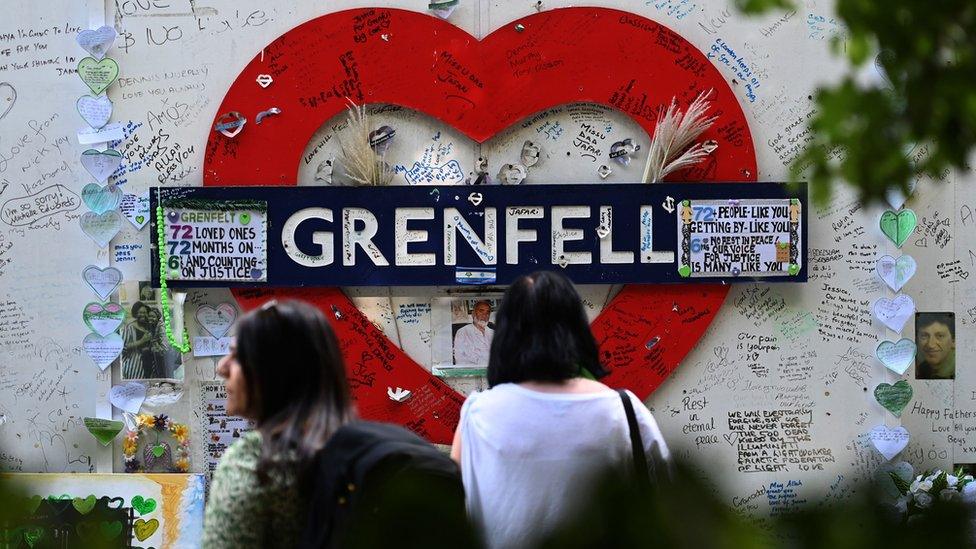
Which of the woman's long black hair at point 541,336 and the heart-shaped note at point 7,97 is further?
the heart-shaped note at point 7,97

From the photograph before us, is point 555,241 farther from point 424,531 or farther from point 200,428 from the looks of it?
point 424,531

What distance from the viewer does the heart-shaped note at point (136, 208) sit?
4.72 meters

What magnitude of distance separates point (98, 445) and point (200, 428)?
17.2 inches

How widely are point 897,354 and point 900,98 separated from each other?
3.76 m

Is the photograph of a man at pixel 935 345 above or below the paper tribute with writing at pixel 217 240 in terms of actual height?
below

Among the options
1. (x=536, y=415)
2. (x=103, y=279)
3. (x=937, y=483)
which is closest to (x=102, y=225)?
(x=103, y=279)

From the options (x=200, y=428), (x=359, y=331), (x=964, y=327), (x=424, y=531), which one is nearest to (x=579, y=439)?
(x=424, y=531)

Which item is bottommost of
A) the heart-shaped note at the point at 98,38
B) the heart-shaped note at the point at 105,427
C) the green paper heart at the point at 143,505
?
the green paper heart at the point at 143,505

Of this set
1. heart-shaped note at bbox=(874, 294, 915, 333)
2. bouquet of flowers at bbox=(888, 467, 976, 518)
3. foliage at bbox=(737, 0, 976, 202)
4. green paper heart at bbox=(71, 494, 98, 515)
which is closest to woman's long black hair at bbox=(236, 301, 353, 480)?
foliage at bbox=(737, 0, 976, 202)

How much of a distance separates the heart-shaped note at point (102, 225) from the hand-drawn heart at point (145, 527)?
3.90 feet

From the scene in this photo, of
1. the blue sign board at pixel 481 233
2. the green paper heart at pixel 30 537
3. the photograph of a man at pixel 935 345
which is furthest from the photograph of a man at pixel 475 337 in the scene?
the green paper heart at pixel 30 537

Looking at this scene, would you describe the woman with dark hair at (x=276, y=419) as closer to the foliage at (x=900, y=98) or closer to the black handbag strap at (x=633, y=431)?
the black handbag strap at (x=633, y=431)

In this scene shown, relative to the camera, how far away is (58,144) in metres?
4.75

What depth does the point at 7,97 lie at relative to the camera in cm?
476
